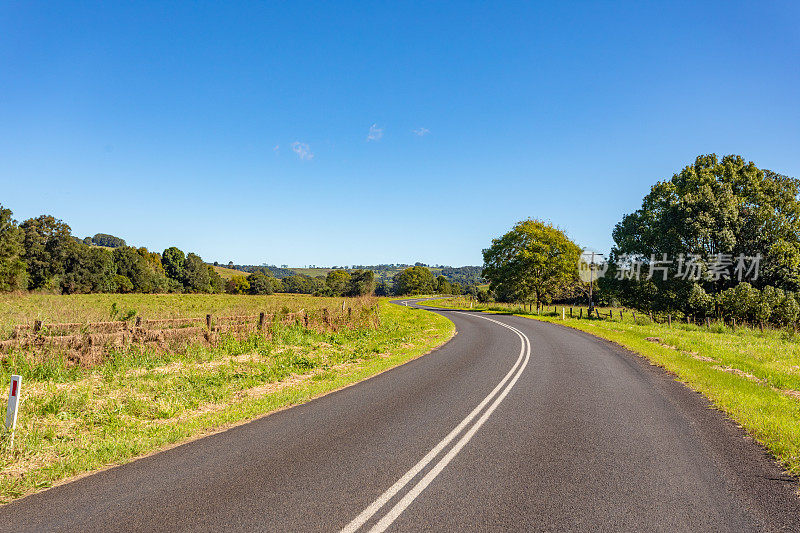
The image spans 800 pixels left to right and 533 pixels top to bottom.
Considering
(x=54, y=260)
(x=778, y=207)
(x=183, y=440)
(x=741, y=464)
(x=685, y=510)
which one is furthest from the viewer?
(x=54, y=260)

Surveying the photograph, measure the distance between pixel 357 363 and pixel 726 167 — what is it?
136 ft

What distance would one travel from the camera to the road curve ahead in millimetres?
4184

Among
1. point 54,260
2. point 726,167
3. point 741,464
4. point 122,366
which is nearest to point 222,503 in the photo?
point 741,464

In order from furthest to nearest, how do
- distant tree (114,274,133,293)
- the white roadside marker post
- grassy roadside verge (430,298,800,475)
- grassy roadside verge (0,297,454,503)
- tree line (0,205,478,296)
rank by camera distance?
distant tree (114,274,133,293) → tree line (0,205,478,296) → grassy roadside verge (430,298,800,475) → the white roadside marker post → grassy roadside verge (0,297,454,503)

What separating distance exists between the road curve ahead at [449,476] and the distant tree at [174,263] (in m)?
108

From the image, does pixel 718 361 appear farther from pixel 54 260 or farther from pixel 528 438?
pixel 54 260

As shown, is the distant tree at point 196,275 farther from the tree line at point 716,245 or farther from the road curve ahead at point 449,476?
the road curve ahead at point 449,476

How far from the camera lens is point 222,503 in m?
4.50

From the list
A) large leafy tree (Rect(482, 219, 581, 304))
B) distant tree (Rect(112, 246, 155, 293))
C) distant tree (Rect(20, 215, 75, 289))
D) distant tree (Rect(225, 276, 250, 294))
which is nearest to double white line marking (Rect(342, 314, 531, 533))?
large leafy tree (Rect(482, 219, 581, 304))

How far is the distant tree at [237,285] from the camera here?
380 feet

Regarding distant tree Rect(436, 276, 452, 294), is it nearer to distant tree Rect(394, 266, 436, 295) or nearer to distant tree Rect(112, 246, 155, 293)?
distant tree Rect(394, 266, 436, 295)

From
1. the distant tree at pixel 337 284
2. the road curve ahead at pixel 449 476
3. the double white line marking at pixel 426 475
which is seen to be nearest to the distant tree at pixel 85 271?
the distant tree at pixel 337 284

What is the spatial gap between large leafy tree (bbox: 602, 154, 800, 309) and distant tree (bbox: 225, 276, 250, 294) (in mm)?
104239

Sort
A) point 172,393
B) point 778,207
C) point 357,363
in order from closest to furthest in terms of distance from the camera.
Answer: point 172,393
point 357,363
point 778,207
